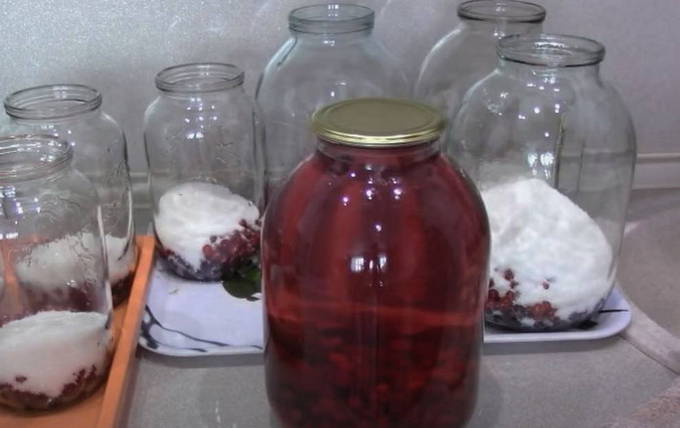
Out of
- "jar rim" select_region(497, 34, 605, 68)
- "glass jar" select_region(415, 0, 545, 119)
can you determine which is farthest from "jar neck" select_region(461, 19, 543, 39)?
"jar rim" select_region(497, 34, 605, 68)

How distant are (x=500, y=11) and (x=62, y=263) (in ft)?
1.98

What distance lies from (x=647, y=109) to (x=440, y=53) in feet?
1.09

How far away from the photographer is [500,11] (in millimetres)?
981

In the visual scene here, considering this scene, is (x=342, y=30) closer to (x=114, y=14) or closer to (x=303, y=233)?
(x=114, y=14)

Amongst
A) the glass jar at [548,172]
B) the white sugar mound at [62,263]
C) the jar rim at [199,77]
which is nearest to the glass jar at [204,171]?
the jar rim at [199,77]

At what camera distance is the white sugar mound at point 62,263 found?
724 millimetres

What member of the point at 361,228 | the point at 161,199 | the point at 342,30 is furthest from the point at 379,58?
the point at 361,228

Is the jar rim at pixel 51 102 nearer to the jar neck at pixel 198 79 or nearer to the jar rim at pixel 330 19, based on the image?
the jar neck at pixel 198 79

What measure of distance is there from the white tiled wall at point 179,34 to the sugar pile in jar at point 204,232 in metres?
0.17

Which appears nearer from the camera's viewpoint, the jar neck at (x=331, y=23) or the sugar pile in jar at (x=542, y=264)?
the sugar pile in jar at (x=542, y=264)

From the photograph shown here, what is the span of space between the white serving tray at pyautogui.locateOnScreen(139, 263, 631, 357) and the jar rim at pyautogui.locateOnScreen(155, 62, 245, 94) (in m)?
0.21

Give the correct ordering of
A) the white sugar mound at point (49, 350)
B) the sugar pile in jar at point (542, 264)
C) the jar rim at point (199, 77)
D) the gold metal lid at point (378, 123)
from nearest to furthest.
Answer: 1. the gold metal lid at point (378, 123)
2. the white sugar mound at point (49, 350)
3. the sugar pile in jar at point (542, 264)
4. the jar rim at point (199, 77)

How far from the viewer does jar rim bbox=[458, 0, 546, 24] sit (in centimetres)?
94

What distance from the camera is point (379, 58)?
0.94m
